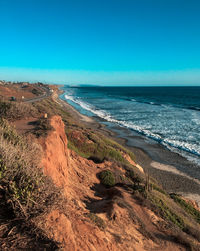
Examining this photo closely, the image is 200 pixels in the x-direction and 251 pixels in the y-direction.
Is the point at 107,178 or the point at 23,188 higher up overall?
the point at 23,188

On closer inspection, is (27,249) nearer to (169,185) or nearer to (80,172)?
(80,172)

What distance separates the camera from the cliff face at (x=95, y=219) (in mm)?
4893

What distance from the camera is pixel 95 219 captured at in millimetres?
6629

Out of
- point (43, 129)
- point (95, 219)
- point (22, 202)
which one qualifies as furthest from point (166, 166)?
point (22, 202)

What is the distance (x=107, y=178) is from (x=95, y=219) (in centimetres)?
599

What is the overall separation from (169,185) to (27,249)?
15329 millimetres

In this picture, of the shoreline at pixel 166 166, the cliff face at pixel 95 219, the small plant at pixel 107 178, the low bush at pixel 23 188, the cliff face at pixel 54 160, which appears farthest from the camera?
the shoreline at pixel 166 166

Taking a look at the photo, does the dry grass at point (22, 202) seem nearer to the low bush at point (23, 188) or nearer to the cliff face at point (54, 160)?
the low bush at point (23, 188)

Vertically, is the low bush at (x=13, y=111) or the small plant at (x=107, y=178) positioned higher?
the low bush at (x=13, y=111)

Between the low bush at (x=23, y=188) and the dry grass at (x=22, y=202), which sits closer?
the dry grass at (x=22, y=202)

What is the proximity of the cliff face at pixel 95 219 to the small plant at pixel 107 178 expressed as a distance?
502 mm

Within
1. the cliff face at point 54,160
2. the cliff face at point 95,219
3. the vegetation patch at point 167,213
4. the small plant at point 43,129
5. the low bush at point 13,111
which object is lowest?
the vegetation patch at point 167,213

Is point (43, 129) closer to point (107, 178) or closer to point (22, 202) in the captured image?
point (107, 178)

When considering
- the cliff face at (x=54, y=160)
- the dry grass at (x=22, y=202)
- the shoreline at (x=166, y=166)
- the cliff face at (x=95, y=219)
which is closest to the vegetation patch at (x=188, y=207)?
the shoreline at (x=166, y=166)
